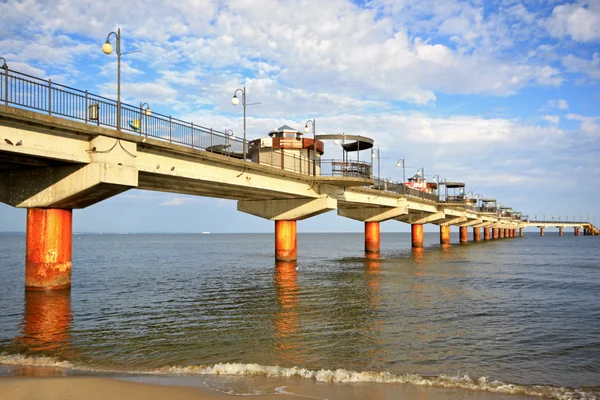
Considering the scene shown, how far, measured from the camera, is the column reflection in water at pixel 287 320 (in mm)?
10695

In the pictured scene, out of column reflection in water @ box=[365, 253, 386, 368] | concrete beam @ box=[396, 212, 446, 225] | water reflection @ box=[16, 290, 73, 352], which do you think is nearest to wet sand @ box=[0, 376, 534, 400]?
column reflection in water @ box=[365, 253, 386, 368]

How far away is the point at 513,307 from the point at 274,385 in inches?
496

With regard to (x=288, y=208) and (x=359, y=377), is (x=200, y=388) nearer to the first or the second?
(x=359, y=377)

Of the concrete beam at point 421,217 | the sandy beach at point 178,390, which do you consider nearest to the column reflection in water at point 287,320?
the sandy beach at point 178,390

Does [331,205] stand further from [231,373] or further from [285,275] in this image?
[231,373]

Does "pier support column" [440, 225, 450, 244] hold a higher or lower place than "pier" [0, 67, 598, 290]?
lower

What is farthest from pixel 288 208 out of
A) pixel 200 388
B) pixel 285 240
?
pixel 200 388

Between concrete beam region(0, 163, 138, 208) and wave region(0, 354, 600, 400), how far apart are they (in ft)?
28.5

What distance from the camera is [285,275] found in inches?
1161

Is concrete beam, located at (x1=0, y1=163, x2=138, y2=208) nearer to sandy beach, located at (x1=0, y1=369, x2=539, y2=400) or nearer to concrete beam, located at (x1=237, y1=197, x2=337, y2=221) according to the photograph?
sandy beach, located at (x1=0, y1=369, x2=539, y2=400)

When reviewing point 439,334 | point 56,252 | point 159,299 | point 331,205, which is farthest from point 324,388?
point 331,205

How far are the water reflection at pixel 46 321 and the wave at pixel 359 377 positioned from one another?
173cm

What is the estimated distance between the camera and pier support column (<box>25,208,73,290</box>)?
19.0 m

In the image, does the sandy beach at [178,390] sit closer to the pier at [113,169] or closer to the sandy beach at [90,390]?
the sandy beach at [90,390]
